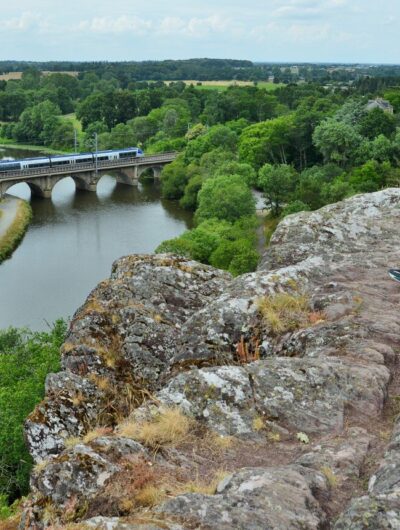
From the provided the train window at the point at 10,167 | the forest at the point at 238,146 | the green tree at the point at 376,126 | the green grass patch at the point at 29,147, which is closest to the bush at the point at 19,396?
the forest at the point at 238,146

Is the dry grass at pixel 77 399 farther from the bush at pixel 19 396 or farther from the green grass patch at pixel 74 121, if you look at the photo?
the green grass patch at pixel 74 121

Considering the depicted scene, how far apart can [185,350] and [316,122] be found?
7005 centimetres

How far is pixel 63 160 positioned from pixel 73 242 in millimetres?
27387

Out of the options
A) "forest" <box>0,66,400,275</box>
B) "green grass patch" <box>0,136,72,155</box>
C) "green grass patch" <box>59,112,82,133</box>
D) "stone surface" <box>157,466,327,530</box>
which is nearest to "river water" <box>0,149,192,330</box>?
"forest" <box>0,66,400,275</box>

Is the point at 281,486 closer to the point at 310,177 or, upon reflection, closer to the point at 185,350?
the point at 185,350

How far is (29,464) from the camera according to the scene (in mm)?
14898

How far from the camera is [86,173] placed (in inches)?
3152

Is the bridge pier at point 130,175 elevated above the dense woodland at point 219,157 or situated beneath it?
situated beneath

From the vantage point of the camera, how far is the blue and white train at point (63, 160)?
75562mm

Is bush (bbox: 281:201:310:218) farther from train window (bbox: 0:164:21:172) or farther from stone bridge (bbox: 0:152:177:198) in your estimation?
train window (bbox: 0:164:21:172)

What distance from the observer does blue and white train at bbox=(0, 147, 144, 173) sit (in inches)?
2975

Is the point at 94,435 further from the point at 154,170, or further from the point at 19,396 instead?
the point at 154,170

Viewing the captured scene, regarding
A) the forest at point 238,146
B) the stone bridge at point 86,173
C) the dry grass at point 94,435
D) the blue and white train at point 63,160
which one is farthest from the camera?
the blue and white train at point 63,160

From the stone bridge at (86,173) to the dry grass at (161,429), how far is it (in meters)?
68.2
